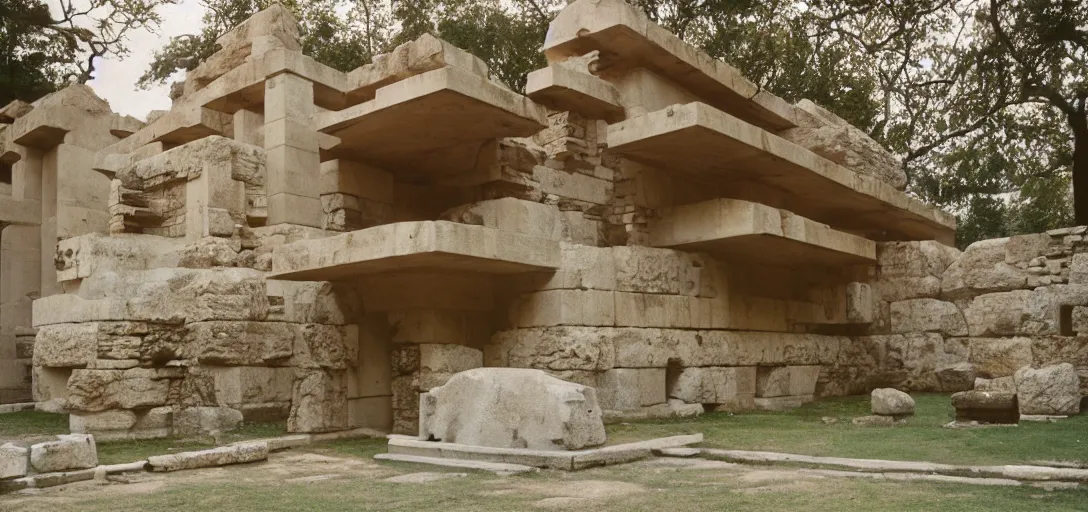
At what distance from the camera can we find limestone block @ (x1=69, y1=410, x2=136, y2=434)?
8.35 meters

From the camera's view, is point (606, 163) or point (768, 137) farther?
point (606, 163)

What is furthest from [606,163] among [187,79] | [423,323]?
[187,79]

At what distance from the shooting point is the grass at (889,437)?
21.5ft

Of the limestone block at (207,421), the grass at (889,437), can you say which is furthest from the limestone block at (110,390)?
the grass at (889,437)

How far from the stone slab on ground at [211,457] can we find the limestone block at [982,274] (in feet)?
35.9

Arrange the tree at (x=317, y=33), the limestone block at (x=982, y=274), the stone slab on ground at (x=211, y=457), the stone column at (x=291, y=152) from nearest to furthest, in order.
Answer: the stone slab on ground at (x=211, y=457)
the stone column at (x=291, y=152)
the limestone block at (x=982, y=274)
the tree at (x=317, y=33)

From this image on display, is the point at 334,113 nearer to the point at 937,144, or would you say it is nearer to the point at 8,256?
the point at 8,256

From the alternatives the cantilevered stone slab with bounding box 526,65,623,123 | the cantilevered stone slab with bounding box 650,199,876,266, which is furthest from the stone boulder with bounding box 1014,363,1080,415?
the cantilevered stone slab with bounding box 526,65,623,123

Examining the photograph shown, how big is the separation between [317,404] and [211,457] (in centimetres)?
206

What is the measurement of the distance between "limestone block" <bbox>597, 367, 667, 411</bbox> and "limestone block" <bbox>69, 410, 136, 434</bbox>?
4.78m

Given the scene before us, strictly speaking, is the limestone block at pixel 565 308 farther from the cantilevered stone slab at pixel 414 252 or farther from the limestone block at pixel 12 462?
the limestone block at pixel 12 462

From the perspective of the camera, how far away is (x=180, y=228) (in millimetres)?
9969

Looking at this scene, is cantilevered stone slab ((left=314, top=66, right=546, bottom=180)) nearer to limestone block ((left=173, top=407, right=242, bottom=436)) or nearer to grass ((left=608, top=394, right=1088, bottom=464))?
limestone block ((left=173, top=407, right=242, bottom=436))

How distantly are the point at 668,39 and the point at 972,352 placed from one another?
6908mm
